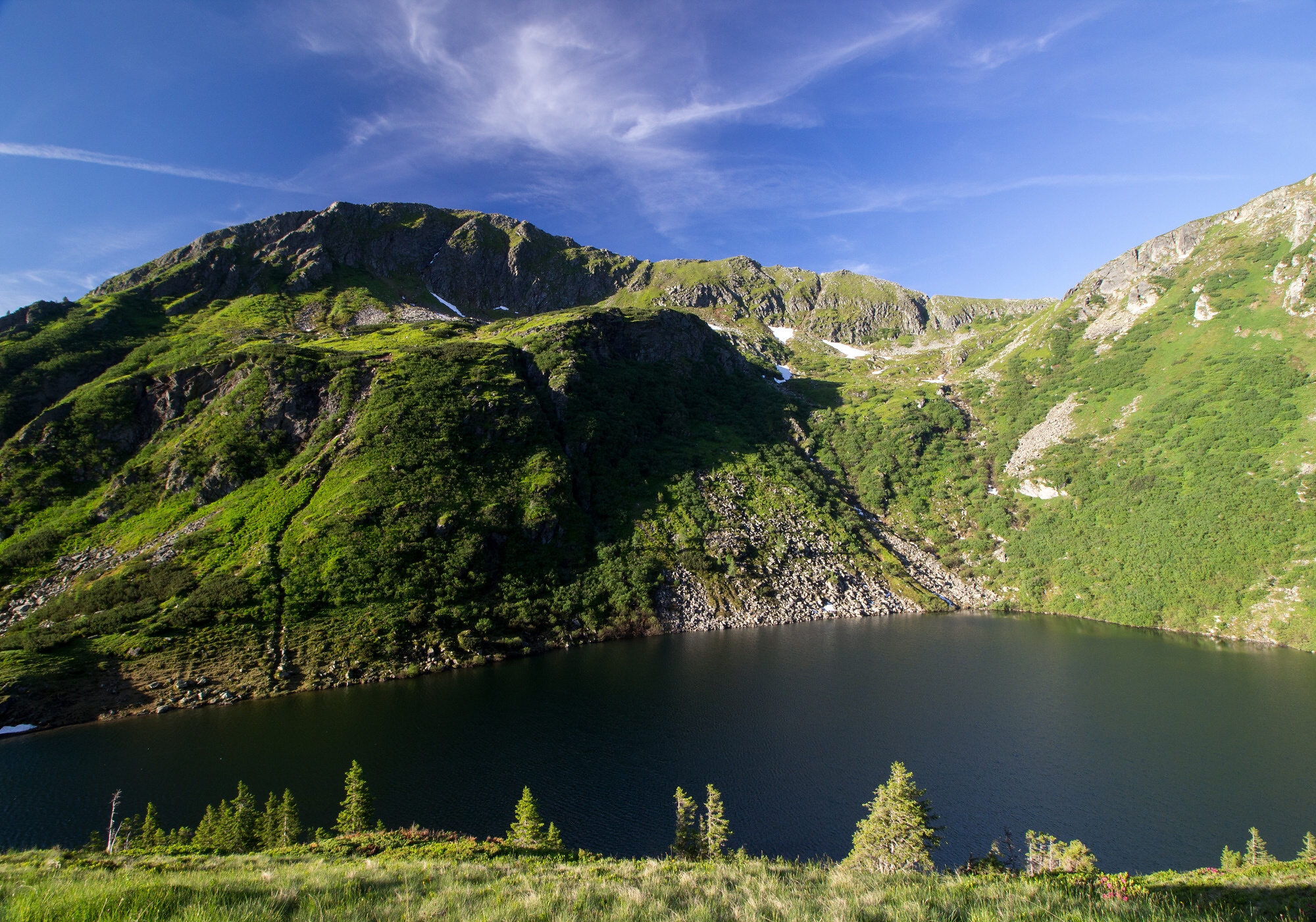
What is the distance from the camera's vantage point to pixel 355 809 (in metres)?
25.3

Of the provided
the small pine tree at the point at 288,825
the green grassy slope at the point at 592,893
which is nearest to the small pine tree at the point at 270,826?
the small pine tree at the point at 288,825

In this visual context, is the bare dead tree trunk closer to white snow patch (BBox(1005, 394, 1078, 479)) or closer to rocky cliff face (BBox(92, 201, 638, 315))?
white snow patch (BBox(1005, 394, 1078, 479))

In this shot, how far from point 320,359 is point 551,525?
170ft

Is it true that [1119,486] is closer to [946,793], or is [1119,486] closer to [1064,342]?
[1064,342]

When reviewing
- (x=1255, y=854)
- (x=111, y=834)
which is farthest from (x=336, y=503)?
(x=1255, y=854)

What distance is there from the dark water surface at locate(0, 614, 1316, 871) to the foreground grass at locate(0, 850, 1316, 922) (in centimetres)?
1558

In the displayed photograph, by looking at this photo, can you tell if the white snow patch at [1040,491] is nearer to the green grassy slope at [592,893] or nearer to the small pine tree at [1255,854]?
the small pine tree at [1255,854]

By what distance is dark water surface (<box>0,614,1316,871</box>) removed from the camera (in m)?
Answer: 28.5

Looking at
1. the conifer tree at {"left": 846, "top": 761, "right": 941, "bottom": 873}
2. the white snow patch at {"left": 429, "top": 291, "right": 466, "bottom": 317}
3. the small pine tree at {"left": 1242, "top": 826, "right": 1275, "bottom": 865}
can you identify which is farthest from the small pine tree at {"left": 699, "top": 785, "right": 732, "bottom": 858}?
the white snow patch at {"left": 429, "top": 291, "right": 466, "bottom": 317}

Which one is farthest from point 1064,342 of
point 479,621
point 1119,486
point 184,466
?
point 184,466

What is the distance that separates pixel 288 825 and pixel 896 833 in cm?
2750

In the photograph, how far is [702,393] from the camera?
439 feet

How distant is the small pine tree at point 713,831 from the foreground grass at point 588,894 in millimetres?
10476

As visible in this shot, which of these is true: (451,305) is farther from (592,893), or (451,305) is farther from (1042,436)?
(592,893)
